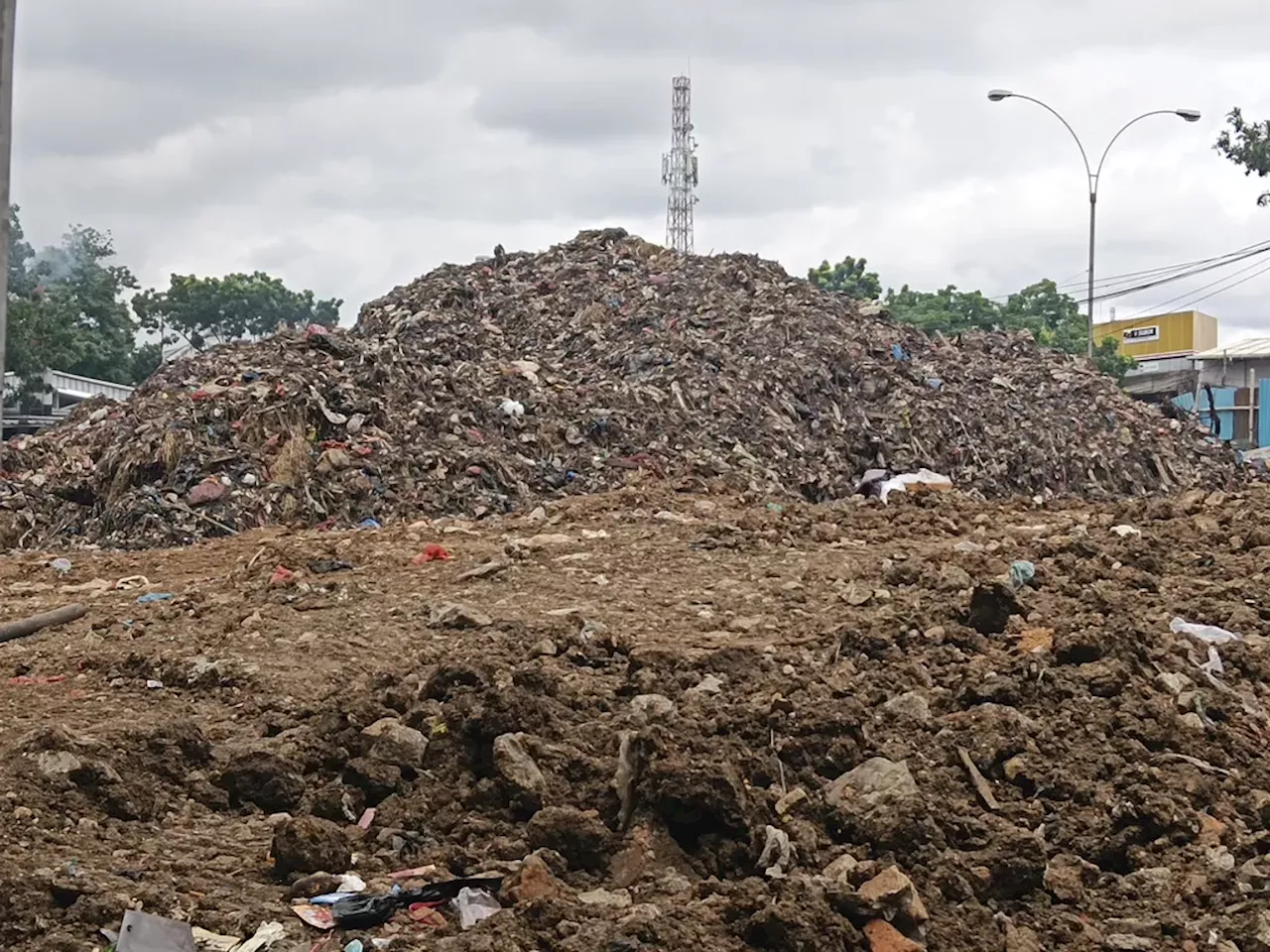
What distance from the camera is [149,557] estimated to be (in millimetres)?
8484

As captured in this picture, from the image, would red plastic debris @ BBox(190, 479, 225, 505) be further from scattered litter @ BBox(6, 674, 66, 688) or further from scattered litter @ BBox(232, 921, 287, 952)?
scattered litter @ BBox(232, 921, 287, 952)

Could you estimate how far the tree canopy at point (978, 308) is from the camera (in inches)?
1310

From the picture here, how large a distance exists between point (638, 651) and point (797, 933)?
2080 mm

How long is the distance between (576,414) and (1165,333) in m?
38.7

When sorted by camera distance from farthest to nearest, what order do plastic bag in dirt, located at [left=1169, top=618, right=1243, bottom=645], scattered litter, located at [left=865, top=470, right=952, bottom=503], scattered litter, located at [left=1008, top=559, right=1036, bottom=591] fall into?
scattered litter, located at [left=865, top=470, right=952, bottom=503]
scattered litter, located at [left=1008, top=559, right=1036, bottom=591]
plastic bag in dirt, located at [left=1169, top=618, right=1243, bottom=645]

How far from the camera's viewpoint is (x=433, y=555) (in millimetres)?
7469

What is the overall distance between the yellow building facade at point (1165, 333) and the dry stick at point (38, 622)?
1632 inches

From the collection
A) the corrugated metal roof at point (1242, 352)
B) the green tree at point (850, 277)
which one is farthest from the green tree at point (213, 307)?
the corrugated metal roof at point (1242, 352)

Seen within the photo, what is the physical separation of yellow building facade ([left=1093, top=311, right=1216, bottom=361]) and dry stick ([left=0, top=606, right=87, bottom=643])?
1632 inches

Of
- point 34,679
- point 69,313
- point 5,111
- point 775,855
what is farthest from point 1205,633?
point 69,313

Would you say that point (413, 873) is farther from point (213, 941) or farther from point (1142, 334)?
point (1142, 334)

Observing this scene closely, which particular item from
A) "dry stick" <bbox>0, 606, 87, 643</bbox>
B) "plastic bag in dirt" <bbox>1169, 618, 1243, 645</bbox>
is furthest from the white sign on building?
"dry stick" <bbox>0, 606, 87, 643</bbox>

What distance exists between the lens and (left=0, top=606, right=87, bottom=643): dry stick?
5.81 m

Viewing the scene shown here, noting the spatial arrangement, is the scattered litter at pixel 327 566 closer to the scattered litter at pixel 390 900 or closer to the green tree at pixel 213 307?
the scattered litter at pixel 390 900
